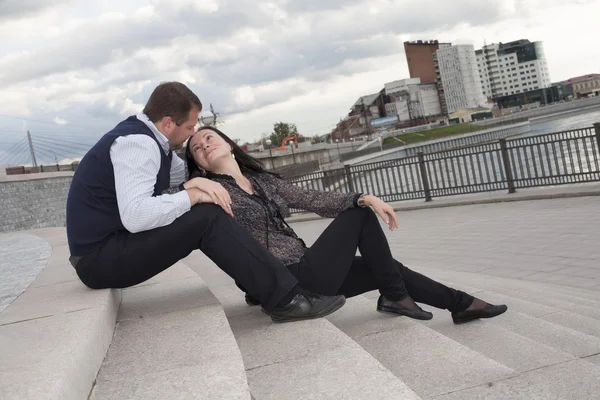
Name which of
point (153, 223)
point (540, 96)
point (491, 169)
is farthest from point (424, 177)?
point (540, 96)

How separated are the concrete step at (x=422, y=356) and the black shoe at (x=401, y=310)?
0.03 meters

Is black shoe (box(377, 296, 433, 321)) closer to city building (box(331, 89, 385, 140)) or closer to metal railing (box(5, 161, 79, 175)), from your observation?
metal railing (box(5, 161, 79, 175))

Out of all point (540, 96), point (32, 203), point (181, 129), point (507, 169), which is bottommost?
point (507, 169)

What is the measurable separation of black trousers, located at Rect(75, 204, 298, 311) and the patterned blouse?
376mm

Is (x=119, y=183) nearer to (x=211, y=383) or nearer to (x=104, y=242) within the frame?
(x=104, y=242)

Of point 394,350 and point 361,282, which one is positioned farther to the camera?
point 361,282

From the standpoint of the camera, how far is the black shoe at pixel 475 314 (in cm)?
352

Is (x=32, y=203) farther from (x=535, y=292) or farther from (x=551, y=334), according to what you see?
(x=551, y=334)

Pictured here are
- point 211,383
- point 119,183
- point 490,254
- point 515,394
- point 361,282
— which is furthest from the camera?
point 490,254

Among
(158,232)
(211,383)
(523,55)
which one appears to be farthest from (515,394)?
(523,55)

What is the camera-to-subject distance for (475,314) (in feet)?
11.6

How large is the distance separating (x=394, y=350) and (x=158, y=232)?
1.16 meters

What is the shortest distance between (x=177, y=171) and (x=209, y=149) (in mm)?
284

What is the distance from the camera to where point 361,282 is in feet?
11.6
